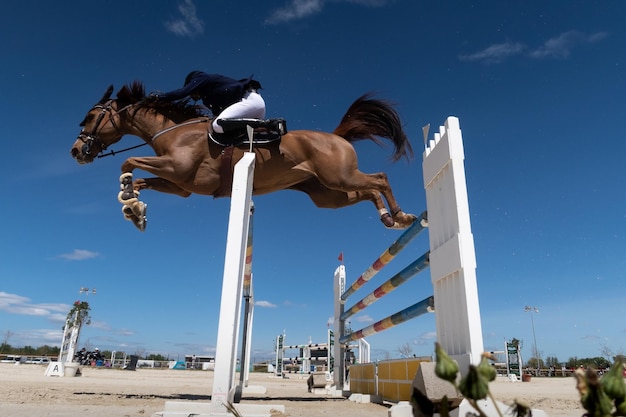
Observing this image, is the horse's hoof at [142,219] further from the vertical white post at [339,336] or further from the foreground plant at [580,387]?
the foreground plant at [580,387]

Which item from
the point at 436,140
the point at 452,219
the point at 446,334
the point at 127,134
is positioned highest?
the point at 127,134

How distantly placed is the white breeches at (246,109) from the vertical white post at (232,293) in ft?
2.46

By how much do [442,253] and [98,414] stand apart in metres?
2.28

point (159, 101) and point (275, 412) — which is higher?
point (159, 101)

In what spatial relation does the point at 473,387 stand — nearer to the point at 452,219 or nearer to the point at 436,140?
the point at 452,219

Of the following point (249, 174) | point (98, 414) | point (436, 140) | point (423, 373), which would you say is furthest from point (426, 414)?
point (98, 414)

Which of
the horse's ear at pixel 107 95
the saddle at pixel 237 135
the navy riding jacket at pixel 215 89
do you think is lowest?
the saddle at pixel 237 135

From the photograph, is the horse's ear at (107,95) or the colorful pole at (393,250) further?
the horse's ear at (107,95)

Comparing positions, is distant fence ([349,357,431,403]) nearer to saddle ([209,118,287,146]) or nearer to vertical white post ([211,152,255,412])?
vertical white post ([211,152,255,412])

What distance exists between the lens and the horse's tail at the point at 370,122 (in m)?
3.96

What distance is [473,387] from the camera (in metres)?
0.42

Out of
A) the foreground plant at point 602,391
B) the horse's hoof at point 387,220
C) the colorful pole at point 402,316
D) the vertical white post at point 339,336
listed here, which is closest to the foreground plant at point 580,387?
the foreground plant at point 602,391

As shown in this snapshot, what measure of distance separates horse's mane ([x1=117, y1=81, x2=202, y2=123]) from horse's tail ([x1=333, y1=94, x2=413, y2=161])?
4.48ft

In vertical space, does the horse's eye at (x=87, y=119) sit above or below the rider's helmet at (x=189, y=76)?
below
